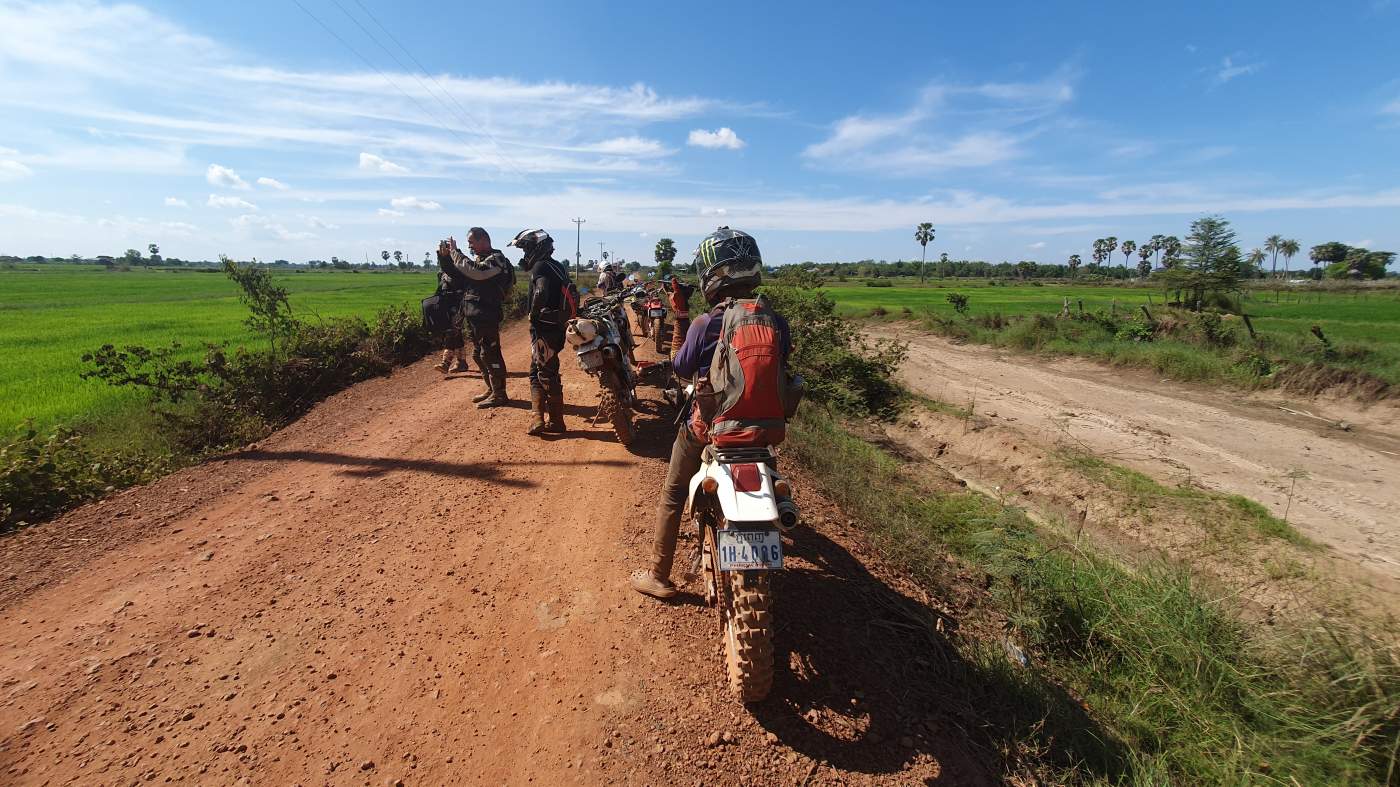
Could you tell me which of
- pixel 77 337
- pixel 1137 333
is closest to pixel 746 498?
pixel 77 337

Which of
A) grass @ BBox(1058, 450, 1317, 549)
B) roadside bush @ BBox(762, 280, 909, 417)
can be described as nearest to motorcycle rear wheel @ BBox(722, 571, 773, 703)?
grass @ BBox(1058, 450, 1317, 549)

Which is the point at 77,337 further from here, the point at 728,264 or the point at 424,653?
the point at 728,264

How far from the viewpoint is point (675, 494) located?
3379 millimetres

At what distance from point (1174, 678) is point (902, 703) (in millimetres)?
1679

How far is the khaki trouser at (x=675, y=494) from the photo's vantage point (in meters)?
3.30

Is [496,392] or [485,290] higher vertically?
[485,290]

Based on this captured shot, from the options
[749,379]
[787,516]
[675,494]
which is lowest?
[675,494]

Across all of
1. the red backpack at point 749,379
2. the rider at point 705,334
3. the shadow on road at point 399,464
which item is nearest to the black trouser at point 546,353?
the shadow on road at point 399,464

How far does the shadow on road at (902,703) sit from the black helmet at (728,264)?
75.1 inches

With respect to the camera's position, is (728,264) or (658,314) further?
(658,314)

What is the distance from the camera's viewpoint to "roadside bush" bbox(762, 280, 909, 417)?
11.5 meters

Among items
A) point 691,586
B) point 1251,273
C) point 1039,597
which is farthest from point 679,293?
point 1251,273

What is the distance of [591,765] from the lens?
239cm

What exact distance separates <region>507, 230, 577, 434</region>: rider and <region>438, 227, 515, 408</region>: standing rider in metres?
0.89
